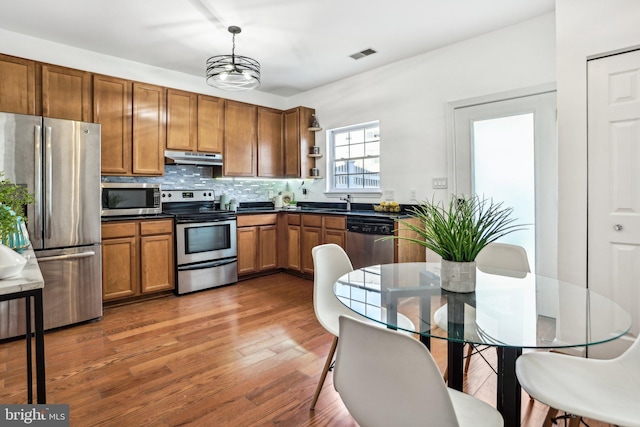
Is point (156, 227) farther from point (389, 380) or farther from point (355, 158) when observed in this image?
point (389, 380)

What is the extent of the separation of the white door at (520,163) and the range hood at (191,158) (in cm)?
290

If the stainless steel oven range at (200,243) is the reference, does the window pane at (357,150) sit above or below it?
above

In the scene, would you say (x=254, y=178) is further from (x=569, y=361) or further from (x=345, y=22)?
(x=569, y=361)

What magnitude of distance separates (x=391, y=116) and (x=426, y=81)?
1.80ft

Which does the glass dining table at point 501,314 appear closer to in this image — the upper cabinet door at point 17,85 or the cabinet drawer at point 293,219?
the cabinet drawer at point 293,219

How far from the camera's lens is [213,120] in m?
4.46

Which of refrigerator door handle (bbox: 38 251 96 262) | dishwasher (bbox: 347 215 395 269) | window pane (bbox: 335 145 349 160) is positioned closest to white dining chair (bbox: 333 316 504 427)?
dishwasher (bbox: 347 215 395 269)

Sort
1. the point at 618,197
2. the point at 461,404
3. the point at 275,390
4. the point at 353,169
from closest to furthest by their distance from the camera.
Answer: the point at 461,404
the point at 275,390
the point at 618,197
the point at 353,169

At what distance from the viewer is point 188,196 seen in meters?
4.48

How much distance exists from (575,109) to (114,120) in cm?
411

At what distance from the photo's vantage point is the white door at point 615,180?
219cm

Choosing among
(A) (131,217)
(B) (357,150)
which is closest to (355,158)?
(B) (357,150)

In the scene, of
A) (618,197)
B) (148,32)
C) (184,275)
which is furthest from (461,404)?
(148,32)

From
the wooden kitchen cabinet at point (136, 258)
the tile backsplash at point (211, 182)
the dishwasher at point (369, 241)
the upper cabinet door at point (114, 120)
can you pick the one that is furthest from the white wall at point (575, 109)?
the upper cabinet door at point (114, 120)
